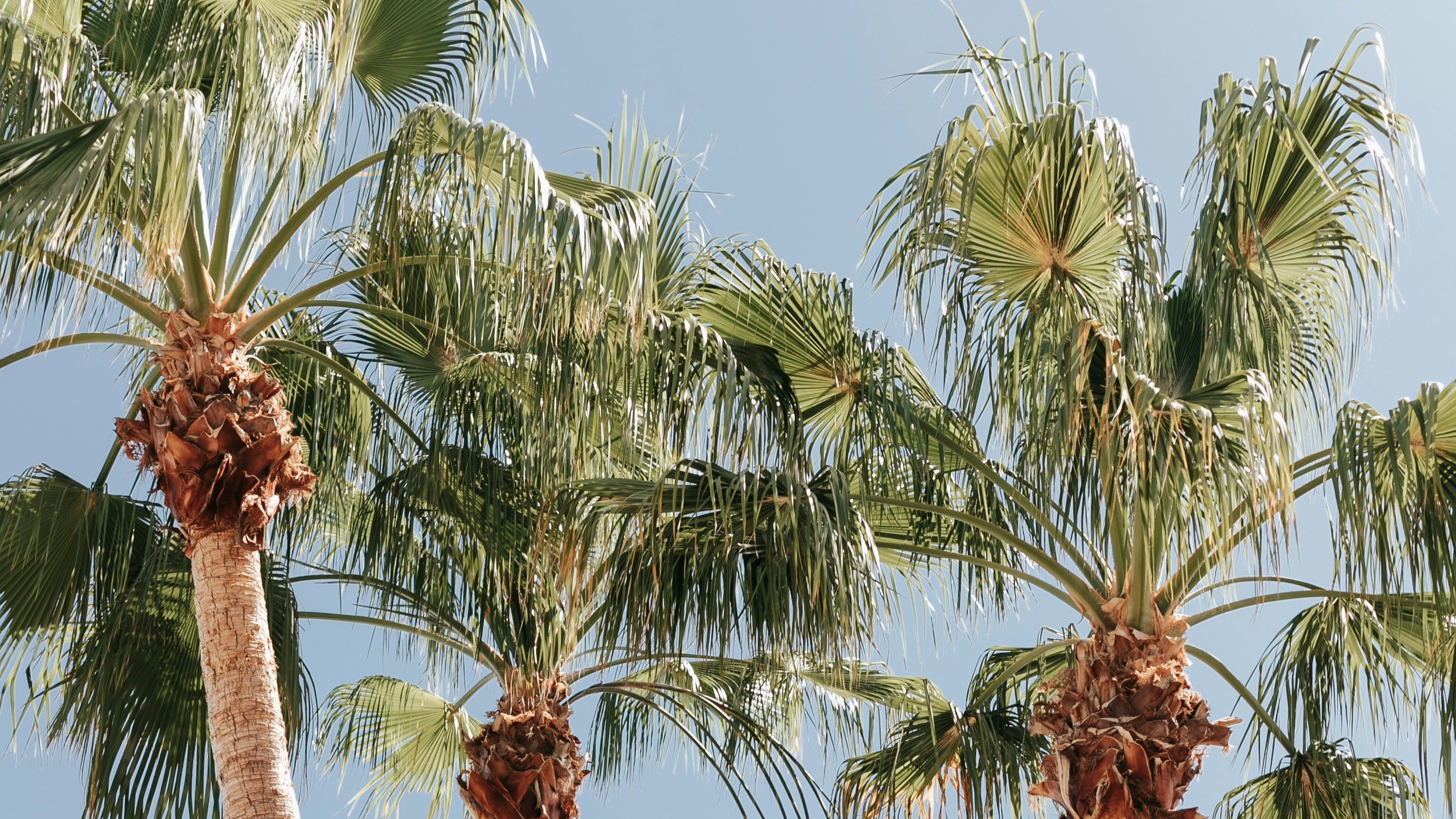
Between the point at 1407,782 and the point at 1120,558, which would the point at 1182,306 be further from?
the point at 1407,782

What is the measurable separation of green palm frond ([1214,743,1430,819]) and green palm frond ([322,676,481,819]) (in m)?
4.57

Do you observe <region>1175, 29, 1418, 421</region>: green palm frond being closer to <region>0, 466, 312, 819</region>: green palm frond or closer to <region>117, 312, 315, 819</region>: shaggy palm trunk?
<region>117, 312, 315, 819</region>: shaggy palm trunk

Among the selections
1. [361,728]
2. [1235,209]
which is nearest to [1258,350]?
[1235,209]

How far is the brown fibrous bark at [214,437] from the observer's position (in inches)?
212

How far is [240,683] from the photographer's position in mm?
5195

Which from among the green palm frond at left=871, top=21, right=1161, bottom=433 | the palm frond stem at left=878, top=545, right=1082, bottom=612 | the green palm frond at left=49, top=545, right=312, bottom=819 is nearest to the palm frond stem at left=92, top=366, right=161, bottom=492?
the green palm frond at left=49, top=545, right=312, bottom=819

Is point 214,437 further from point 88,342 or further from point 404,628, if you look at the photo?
point 404,628

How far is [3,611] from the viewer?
241 inches

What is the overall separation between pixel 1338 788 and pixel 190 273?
549 cm

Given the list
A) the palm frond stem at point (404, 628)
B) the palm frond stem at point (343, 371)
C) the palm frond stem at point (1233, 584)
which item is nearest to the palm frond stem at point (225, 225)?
the palm frond stem at point (343, 371)

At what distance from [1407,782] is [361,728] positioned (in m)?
5.80

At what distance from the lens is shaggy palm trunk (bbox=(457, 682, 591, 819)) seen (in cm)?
693

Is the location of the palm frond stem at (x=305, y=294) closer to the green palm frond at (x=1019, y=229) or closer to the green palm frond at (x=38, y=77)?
the green palm frond at (x=38, y=77)

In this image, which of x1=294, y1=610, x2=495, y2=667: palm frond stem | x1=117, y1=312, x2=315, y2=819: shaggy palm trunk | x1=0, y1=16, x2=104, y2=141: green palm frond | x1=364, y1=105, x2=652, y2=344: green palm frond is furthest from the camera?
x1=294, y1=610, x2=495, y2=667: palm frond stem
